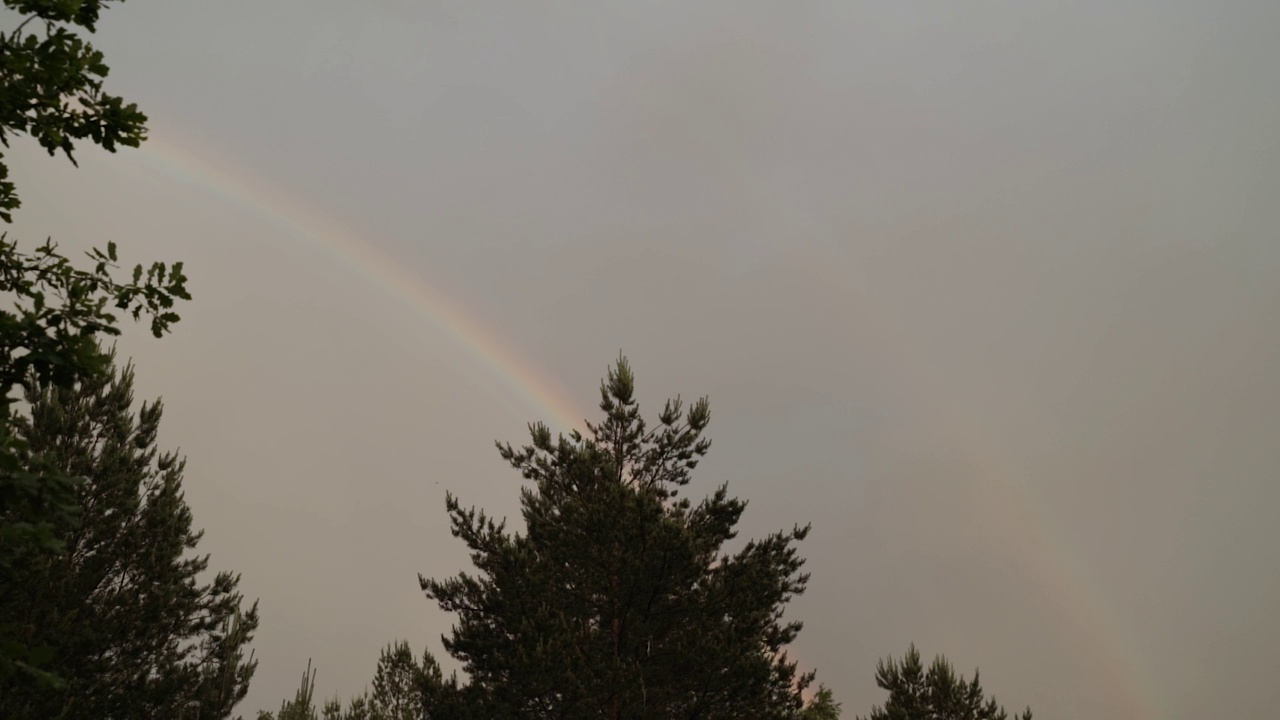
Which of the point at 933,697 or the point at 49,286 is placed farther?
the point at 933,697

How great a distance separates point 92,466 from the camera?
1617cm

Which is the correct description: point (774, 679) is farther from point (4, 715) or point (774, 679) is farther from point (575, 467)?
point (4, 715)

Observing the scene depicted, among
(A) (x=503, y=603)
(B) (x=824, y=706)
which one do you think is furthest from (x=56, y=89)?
(B) (x=824, y=706)

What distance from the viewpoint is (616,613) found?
18.0 meters

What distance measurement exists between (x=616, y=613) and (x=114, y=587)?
10.7m

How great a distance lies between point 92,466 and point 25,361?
582 inches

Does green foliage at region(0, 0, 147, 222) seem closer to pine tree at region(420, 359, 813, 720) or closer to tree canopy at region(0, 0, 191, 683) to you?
tree canopy at region(0, 0, 191, 683)

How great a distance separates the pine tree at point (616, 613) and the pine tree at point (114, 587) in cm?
507

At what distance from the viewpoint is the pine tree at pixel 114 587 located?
14227mm

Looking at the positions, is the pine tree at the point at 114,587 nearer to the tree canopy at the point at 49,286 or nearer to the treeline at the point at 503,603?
the treeline at the point at 503,603

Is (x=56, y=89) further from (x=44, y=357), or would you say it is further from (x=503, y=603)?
(x=503, y=603)

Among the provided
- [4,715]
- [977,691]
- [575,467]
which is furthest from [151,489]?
[977,691]

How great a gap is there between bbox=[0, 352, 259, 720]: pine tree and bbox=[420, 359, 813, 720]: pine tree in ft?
16.6

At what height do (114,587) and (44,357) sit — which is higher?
(114,587)
